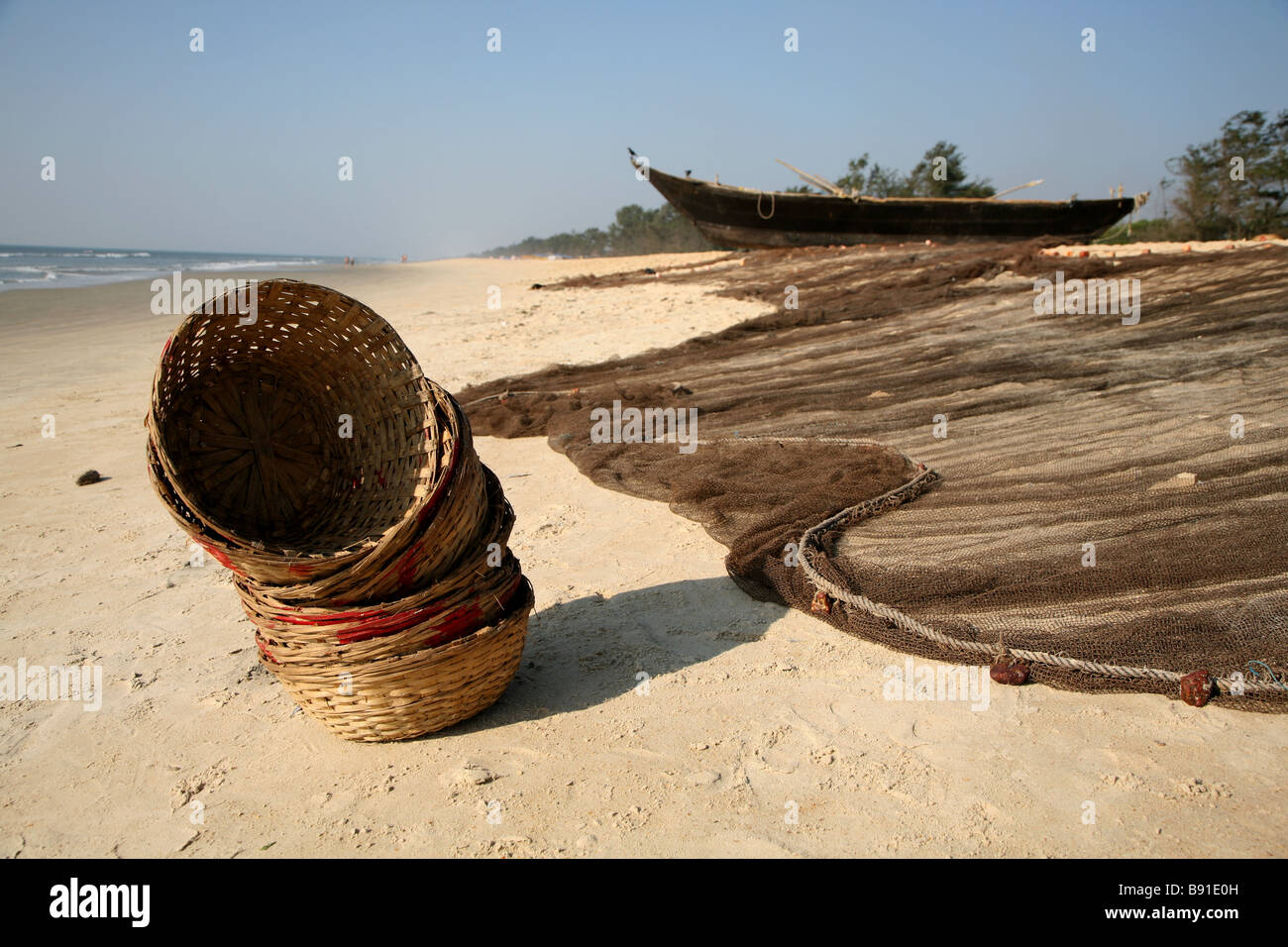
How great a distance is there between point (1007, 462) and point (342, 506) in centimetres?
325

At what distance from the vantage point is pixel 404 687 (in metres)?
2.55

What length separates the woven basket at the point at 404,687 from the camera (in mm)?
2521

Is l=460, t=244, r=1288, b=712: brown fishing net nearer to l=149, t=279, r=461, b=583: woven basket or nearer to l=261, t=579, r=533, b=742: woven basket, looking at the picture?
l=261, t=579, r=533, b=742: woven basket

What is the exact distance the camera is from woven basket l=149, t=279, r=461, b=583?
2.80 m

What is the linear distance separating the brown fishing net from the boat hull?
35.1 ft

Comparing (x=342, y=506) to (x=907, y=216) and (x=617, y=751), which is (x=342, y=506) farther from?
(x=907, y=216)

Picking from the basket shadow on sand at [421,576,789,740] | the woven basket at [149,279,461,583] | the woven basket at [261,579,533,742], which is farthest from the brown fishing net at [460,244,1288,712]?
the woven basket at [149,279,461,583]

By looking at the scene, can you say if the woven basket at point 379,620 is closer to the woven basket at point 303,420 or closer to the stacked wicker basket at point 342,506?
the stacked wicker basket at point 342,506

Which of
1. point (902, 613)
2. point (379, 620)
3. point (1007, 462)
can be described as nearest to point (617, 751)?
point (379, 620)

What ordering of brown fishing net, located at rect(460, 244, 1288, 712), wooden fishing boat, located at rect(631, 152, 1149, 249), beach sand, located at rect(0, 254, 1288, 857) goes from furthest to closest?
wooden fishing boat, located at rect(631, 152, 1149, 249), brown fishing net, located at rect(460, 244, 1288, 712), beach sand, located at rect(0, 254, 1288, 857)

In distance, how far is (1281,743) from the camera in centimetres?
236

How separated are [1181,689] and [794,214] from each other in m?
18.3
